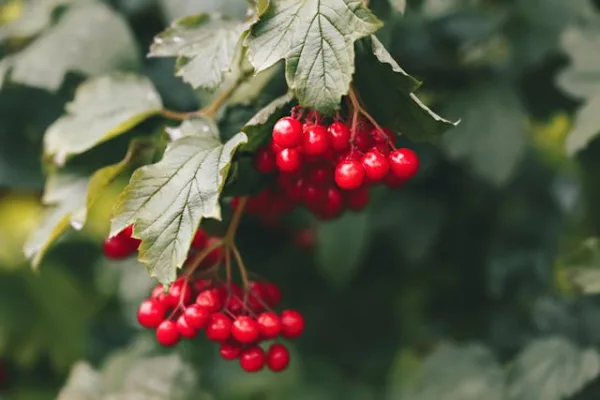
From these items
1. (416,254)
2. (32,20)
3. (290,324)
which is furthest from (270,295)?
(32,20)

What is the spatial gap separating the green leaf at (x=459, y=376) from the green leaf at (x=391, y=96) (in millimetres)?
924

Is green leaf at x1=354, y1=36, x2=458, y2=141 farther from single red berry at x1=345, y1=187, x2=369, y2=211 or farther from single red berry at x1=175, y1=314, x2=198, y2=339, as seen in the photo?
single red berry at x1=175, y1=314, x2=198, y2=339

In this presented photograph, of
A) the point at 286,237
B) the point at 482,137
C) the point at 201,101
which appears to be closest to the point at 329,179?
the point at 201,101

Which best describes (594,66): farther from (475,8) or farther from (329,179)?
(329,179)

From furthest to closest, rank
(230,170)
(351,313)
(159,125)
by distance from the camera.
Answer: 1. (351,313)
2. (159,125)
3. (230,170)

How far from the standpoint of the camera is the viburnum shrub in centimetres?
119

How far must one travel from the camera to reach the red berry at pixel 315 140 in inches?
47.5

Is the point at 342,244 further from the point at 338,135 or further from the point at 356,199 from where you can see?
the point at 338,135

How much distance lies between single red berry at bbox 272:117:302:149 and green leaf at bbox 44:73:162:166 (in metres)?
0.47

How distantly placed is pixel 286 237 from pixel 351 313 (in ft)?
1.31

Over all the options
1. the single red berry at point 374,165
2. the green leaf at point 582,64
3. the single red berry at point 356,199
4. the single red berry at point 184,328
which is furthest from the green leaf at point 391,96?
the green leaf at point 582,64

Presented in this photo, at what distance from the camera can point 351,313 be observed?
2.68 meters

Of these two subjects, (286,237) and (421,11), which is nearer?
(421,11)

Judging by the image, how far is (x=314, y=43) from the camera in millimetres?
1189
